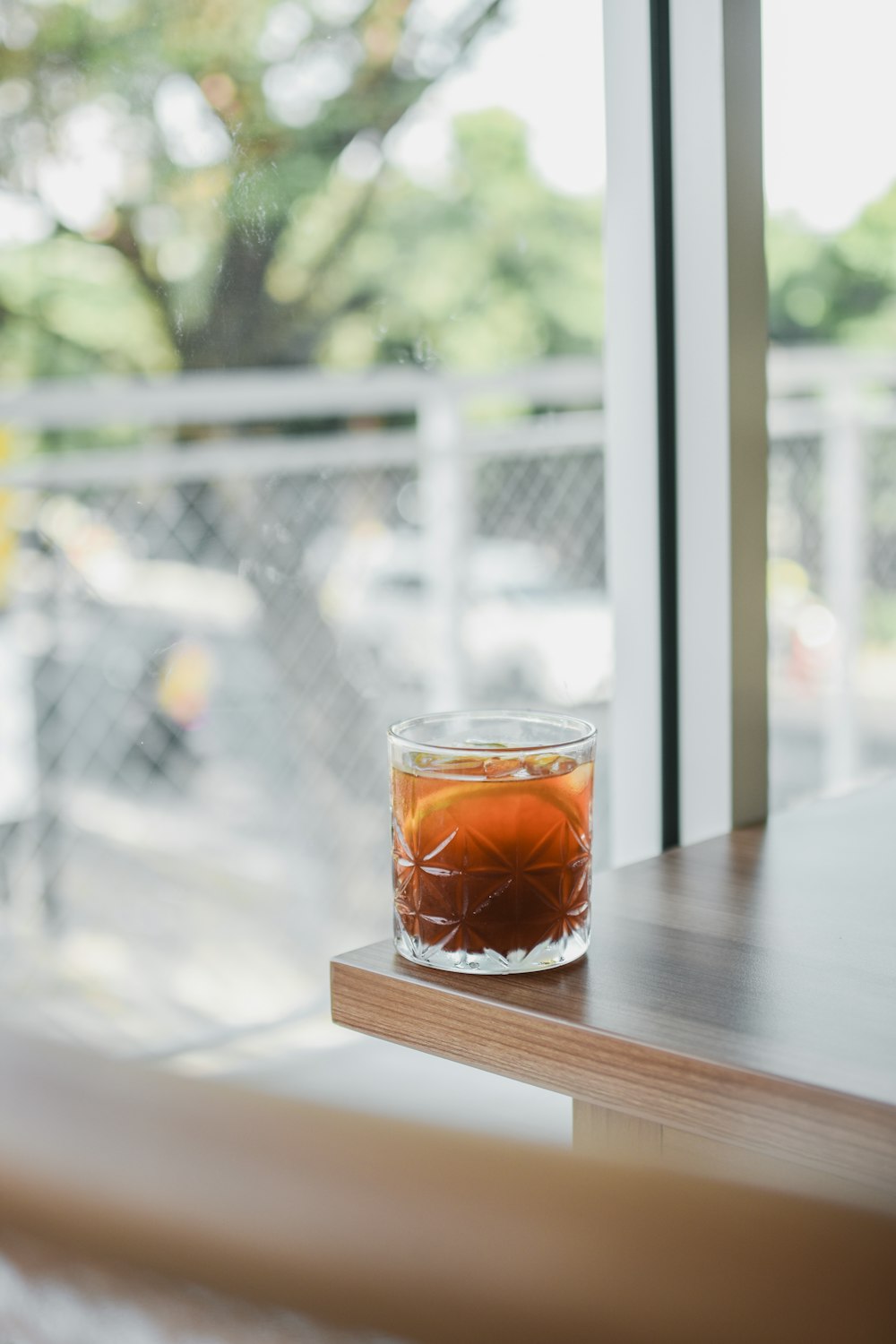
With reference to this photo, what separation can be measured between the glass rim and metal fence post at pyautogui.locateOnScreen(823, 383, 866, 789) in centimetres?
287

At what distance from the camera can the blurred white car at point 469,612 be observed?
115 inches

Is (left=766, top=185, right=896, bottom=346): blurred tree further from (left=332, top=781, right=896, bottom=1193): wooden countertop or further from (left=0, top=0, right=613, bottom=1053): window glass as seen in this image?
(left=332, top=781, right=896, bottom=1193): wooden countertop

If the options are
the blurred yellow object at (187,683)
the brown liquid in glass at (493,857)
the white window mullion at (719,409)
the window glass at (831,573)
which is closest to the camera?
the brown liquid in glass at (493,857)

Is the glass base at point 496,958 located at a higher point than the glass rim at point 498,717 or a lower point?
lower

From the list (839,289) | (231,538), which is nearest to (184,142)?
(231,538)

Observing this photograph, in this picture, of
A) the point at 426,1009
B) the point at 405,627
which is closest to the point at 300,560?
the point at 405,627

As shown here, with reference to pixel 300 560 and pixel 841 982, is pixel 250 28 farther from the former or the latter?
pixel 841 982

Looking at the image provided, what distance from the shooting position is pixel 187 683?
2.87 m

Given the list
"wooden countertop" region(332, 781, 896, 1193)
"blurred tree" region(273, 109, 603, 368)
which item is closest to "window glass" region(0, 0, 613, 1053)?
"blurred tree" region(273, 109, 603, 368)

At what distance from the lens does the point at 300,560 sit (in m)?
2.99

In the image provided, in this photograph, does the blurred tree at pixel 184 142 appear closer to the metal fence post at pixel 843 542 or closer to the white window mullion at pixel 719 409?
the white window mullion at pixel 719 409

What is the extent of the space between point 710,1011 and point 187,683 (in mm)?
2425

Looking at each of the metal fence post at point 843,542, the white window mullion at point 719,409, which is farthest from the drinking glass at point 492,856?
the metal fence post at point 843,542

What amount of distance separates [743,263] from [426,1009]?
624 mm
